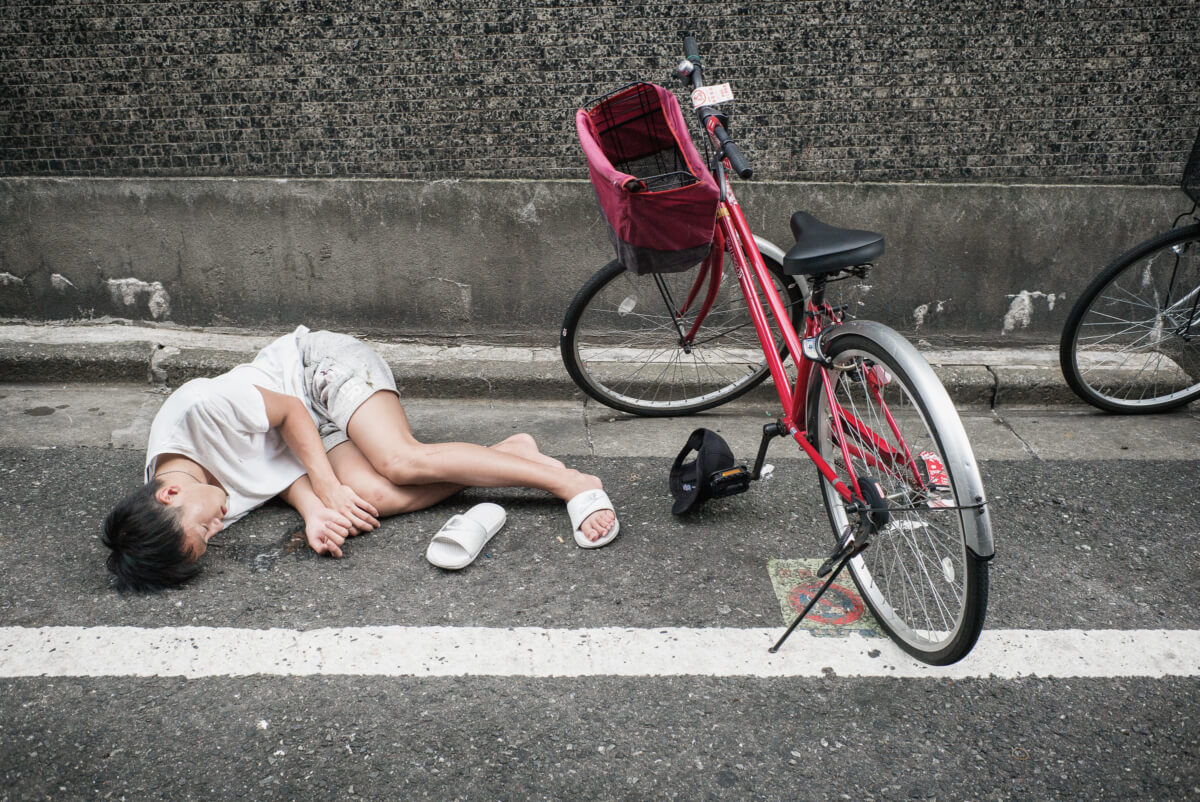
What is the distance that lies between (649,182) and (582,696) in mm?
1970

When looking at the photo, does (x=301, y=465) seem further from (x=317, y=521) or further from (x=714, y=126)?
(x=714, y=126)

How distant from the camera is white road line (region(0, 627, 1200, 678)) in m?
2.16

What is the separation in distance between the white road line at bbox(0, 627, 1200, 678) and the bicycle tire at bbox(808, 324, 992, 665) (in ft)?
0.45

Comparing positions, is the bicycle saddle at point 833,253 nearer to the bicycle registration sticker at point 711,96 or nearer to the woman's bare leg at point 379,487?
the bicycle registration sticker at point 711,96

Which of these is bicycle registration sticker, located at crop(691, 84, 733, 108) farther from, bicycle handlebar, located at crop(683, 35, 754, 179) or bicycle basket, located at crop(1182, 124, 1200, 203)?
bicycle basket, located at crop(1182, 124, 1200, 203)

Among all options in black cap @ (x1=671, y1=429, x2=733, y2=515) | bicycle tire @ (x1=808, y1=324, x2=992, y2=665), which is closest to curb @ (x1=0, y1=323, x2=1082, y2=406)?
black cap @ (x1=671, y1=429, x2=733, y2=515)

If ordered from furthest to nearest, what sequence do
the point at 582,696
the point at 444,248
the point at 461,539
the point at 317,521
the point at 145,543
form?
the point at 444,248, the point at 317,521, the point at 461,539, the point at 145,543, the point at 582,696

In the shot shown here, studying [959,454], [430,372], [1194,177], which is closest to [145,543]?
[430,372]

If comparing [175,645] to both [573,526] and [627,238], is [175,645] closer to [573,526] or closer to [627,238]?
[573,526]

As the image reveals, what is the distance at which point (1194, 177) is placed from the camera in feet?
12.1

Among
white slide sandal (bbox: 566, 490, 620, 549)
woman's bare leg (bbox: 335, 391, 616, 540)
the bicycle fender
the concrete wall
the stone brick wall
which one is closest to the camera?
the bicycle fender

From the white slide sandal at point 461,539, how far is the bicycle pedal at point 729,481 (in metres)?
0.77

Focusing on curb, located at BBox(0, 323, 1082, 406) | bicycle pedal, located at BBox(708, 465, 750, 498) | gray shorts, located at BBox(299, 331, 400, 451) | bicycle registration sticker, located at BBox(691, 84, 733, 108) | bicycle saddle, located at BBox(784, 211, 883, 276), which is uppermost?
bicycle registration sticker, located at BBox(691, 84, 733, 108)

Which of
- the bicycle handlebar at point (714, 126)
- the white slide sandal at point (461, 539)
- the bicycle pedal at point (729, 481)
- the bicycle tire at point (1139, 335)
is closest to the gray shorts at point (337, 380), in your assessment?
the white slide sandal at point (461, 539)
